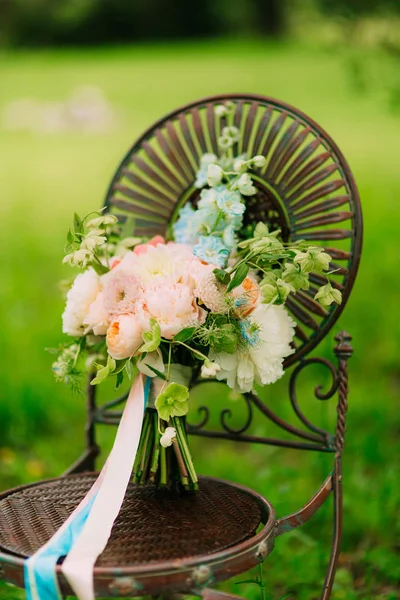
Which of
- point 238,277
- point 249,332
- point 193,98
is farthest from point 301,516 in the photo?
point 193,98

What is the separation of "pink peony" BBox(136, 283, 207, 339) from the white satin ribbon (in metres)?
0.16

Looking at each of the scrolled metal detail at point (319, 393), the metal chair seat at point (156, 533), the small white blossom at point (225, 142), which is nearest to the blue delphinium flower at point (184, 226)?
the small white blossom at point (225, 142)

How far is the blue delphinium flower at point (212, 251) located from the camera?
5.31 ft

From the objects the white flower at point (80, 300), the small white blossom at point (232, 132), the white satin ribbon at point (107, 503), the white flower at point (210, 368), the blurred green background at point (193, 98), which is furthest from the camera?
the blurred green background at point (193, 98)

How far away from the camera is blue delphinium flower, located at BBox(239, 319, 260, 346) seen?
157cm

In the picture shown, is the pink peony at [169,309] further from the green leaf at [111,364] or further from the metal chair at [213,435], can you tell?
the metal chair at [213,435]

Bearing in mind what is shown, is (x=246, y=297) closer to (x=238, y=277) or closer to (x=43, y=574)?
(x=238, y=277)

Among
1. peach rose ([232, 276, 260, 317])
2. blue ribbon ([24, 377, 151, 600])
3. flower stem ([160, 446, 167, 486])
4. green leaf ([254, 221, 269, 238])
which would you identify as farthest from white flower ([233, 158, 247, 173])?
blue ribbon ([24, 377, 151, 600])

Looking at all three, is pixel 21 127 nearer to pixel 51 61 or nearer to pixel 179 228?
pixel 51 61

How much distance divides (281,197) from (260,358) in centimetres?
45

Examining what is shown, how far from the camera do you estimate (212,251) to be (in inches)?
64.5

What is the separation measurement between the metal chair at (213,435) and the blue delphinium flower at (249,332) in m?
0.27

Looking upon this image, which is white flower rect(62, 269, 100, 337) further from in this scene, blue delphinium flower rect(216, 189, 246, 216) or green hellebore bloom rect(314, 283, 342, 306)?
green hellebore bloom rect(314, 283, 342, 306)

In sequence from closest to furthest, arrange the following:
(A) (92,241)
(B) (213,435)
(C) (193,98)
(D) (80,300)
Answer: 1. (A) (92,241)
2. (D) (80,300)
3. (B) (213,435)
4. (C) (193,98)
